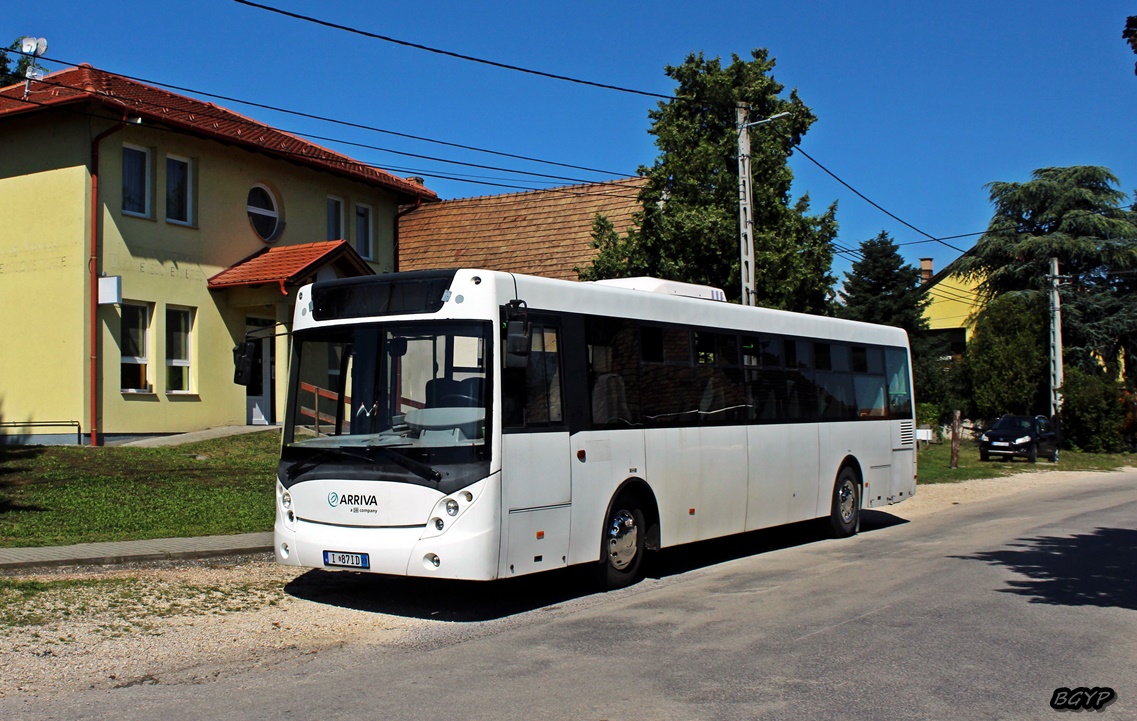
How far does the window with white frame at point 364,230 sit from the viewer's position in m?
28.9

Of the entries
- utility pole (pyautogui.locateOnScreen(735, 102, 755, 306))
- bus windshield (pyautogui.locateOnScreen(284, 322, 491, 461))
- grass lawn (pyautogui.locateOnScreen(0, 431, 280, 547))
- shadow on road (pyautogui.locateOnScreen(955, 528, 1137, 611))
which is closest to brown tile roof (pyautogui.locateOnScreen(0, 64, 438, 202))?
grass lawn (pyautogui.locateOnScreen(0, 431, 280, 547))

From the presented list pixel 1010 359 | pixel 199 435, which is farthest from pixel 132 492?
pixel 1010 359

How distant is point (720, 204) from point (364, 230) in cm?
1045

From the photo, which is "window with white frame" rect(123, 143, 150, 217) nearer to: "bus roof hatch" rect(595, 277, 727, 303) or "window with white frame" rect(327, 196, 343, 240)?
"window with white frame" rect(327, 196, 343, 240)

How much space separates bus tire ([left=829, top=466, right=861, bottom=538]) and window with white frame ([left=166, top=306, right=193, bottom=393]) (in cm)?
1450

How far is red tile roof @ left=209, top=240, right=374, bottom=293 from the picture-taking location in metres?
23.2

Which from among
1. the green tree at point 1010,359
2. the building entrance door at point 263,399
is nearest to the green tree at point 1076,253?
the green tree at point 1010,359

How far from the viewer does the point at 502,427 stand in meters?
8.85

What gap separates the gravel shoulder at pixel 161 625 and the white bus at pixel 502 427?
58 cm

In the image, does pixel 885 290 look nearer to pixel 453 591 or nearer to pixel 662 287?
pixel 662 287

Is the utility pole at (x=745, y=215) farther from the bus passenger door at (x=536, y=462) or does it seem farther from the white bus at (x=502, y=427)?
the bus passenger door at (x=536, y=462)

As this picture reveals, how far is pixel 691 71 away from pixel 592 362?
16.5 metres

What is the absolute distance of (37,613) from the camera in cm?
830

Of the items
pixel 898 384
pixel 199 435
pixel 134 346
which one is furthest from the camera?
pixel 199 435
